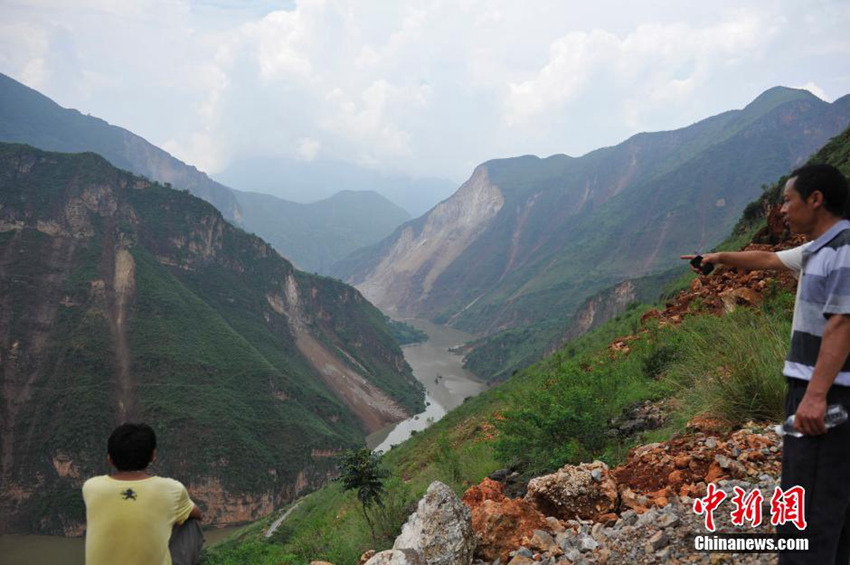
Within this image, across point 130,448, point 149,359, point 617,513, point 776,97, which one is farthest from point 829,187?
point 776,97

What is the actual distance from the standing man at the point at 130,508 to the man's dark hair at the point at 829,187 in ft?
14.1

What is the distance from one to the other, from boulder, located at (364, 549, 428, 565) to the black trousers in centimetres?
249

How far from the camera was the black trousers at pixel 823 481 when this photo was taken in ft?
7.60

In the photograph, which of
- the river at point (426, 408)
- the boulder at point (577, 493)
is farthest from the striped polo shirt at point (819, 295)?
the river at point (426, 408)

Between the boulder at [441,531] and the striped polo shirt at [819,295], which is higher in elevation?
the striped polo shirt at [819,295]

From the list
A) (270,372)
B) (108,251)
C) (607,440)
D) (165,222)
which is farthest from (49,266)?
(607,440)

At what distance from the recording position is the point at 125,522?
9.47 feet

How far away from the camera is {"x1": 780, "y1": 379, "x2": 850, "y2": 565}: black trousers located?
7.60 feet

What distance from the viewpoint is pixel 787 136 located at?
134250 millimetres

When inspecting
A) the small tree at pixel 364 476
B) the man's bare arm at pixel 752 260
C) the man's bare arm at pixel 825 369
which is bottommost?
the small tree at pixel 364 476

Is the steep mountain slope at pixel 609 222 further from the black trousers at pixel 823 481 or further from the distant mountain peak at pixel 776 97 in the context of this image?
the black trousers at pixel 823 481

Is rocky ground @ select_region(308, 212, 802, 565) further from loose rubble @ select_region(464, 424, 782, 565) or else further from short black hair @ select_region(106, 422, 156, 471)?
short black hair @ select_region(106, 422, 156, 471)

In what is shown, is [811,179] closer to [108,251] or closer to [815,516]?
[815,516]

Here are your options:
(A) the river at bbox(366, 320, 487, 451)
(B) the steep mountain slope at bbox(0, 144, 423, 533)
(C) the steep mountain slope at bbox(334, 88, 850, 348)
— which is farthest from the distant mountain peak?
(B) the steep mountain slope at bbox(0, 144, 423, 533)
